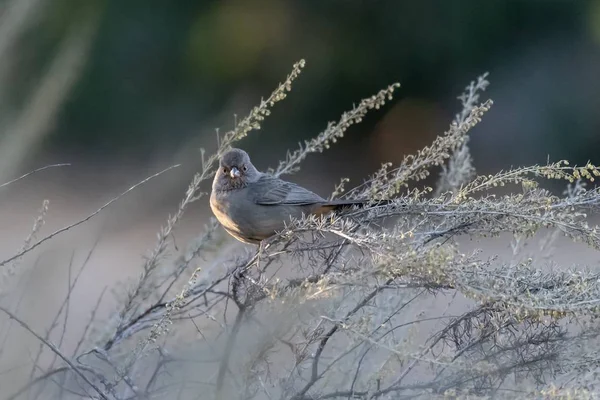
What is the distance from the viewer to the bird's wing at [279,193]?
375cm

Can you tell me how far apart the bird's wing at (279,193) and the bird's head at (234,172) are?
0.31 ft

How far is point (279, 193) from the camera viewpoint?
12.6 ft

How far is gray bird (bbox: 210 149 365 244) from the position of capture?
12.1 feet

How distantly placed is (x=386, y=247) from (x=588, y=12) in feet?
31.7

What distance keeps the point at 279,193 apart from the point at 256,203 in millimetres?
123

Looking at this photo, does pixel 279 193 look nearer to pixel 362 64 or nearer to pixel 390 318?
pixel 390 318

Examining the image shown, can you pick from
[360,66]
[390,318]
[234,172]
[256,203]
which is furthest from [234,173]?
[360,66]

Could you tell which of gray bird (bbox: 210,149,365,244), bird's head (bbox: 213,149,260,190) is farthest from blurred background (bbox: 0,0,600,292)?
gray bird (bbox: 210,149,365,244)

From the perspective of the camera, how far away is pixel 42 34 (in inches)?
84.0

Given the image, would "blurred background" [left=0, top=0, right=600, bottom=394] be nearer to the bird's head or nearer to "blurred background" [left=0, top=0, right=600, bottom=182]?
"blurred background" [left=0, top=0, right=600, bottom=182]

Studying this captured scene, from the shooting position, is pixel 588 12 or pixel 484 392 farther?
pixel 588 12

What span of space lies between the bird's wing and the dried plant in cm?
84

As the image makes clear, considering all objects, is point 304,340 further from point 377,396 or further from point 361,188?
point 361,188

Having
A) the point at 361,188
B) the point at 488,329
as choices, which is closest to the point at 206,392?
the point at 488,329
